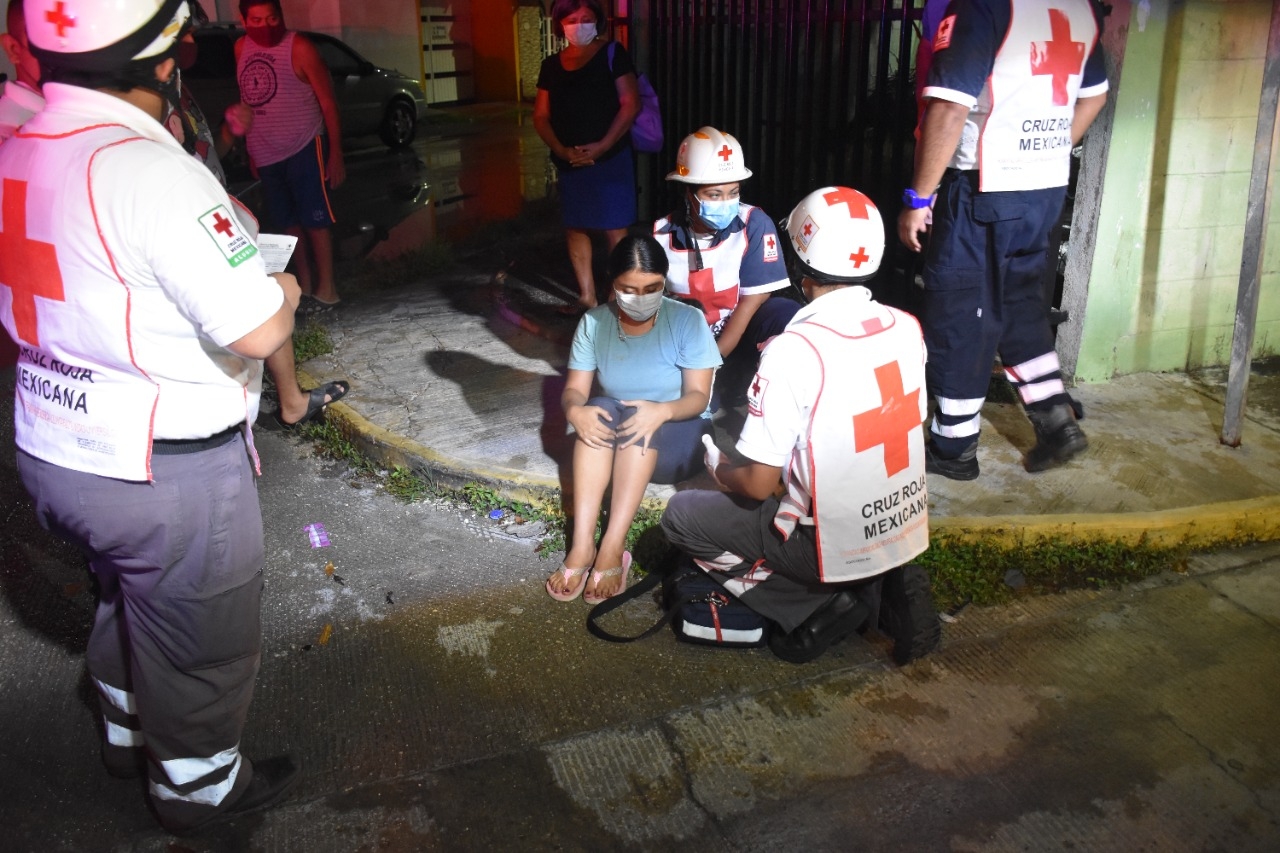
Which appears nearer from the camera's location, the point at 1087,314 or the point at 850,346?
the point at 850,346

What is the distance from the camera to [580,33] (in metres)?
5.63

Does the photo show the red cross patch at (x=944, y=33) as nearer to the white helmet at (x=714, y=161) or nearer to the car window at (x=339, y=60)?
the white helmet at (x=714, y=161)

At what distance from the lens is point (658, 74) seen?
7.90 meters

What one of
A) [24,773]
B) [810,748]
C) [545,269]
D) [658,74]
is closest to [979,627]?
[810,748]

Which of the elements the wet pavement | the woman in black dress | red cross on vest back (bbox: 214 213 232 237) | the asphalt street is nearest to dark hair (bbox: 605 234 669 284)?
the wet pavement

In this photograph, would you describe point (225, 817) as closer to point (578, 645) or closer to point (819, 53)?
point (578, 645)

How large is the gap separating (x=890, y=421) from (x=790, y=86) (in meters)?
3.99

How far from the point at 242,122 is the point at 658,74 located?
325cm

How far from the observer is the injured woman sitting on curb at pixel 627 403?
3.68 metres

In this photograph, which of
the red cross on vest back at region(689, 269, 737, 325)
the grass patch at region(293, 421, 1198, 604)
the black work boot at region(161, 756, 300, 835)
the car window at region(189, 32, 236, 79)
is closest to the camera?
the black work boot at region(161, 756, 300, 835)

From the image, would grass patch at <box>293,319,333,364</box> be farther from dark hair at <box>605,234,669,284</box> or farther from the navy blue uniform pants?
the navy blue uniform pants

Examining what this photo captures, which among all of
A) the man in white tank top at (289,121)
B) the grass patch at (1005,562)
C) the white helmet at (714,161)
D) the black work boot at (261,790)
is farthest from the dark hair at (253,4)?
the black work boot at (261,790)

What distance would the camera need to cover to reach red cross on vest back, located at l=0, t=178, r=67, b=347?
2.13 meters

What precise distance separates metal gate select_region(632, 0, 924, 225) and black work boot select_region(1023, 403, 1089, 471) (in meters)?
1.83
